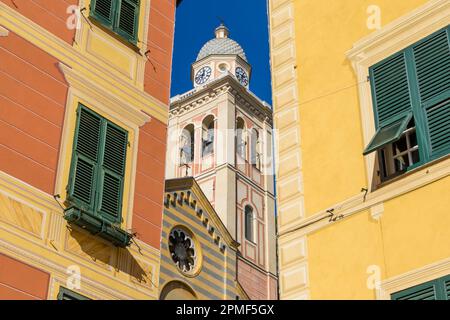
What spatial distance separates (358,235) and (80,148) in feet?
16.5

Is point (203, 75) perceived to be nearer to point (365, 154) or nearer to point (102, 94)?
point (102, 94)

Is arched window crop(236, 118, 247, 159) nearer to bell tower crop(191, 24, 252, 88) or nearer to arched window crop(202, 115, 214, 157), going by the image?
arched window crop(202, 115, 214, 157)

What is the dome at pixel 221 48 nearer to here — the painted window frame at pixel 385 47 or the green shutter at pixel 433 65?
the painted window frame at pixel 385 47

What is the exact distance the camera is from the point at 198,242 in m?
36.0

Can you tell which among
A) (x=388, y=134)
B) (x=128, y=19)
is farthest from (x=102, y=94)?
(x=388, y=134)

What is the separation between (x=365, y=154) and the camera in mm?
10711

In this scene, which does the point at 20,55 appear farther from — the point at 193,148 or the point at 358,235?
the point at 193,148

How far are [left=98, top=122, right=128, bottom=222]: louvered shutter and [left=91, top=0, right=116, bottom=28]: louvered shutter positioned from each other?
6.94 ft

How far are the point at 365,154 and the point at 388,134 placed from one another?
367 millimetres

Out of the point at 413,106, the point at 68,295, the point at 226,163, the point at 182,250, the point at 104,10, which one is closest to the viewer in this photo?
the point at 413,106

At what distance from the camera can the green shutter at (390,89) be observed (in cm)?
1100

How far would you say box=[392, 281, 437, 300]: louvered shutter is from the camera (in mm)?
9547

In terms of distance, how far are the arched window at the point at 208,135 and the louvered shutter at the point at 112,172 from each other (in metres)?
35.5
